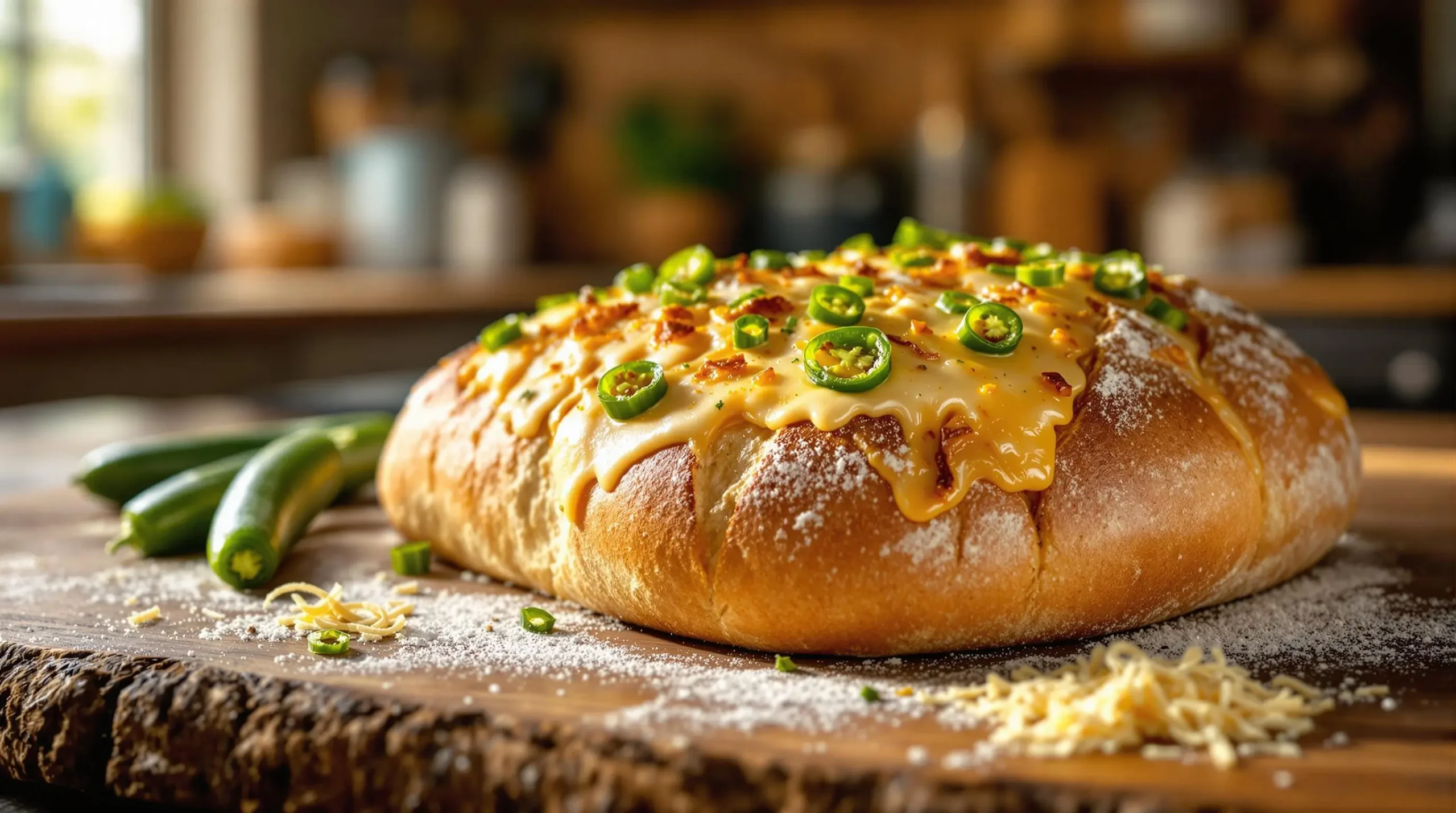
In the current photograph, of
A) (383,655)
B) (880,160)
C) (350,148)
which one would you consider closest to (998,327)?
(383,655)

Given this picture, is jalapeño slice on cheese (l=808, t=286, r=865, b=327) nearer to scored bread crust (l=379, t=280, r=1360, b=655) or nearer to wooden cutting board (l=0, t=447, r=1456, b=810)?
scored bread crust (l=379, t=280, r=1360, b=655)

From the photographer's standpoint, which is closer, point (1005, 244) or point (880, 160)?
point (1005, 244)

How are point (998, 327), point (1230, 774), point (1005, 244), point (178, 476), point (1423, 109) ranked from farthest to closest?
1. point (1423, 109)
2. point (178, 476)
3. point (1005, 244)
4. point (998, 327)
5. point (1230, 774)

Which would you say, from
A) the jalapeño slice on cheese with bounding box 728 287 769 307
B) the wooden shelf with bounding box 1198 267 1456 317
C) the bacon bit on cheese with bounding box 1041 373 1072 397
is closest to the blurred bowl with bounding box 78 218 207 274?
the wooden shelf with bounding box 1198 267 1456 317

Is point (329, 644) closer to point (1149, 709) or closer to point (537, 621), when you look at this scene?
point (537, 621)

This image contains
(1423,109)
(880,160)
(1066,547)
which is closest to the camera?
(1066,547)

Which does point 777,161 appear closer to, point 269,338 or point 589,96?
point 589,96

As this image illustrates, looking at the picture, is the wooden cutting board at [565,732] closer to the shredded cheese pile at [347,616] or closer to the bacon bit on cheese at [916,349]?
the shredded cheese pile at [347,616]
